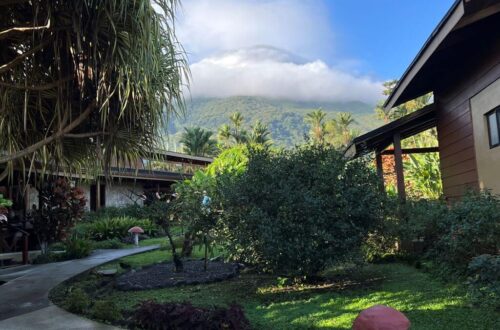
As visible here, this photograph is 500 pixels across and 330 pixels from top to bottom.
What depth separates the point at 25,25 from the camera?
20.1ft

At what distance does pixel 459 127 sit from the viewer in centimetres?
1037

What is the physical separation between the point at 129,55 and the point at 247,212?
2.80m

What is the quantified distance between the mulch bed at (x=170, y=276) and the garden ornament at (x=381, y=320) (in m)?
5.37

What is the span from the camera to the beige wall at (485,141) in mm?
8367

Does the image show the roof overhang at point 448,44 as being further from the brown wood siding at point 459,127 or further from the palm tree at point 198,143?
the palm tree at point 198,143

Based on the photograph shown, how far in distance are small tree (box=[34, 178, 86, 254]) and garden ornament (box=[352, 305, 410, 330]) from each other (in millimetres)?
10214

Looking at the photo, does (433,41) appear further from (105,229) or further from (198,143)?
(198,143)

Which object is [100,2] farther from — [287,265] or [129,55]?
[287,265]

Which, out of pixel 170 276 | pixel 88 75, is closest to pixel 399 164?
pixel 170 276

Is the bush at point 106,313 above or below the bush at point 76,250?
below

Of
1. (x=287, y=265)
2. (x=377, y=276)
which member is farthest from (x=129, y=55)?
(x=377, y=276)

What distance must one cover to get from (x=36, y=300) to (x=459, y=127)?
8900mm

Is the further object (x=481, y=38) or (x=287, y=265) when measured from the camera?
(x=481, y=38)

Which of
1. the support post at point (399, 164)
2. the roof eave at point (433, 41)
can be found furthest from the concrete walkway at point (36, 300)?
the support post at point (399, 164)
